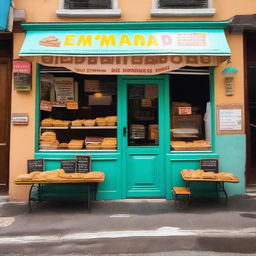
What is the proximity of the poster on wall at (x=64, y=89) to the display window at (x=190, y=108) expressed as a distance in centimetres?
227

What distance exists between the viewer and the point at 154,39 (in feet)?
18.4

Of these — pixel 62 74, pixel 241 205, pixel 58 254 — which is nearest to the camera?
pixel 58 254

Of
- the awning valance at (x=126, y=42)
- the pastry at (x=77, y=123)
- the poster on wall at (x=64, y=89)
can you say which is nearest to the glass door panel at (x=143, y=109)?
the awning valance at (x=126, y=42)

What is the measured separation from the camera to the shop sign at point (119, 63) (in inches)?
221

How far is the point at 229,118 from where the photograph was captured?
593 centimetres

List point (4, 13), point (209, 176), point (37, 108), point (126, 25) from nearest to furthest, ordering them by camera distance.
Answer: point (209, 176)
point (4, 13)
point (126, 25)
point (37, 108)

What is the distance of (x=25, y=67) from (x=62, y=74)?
2.60 feet

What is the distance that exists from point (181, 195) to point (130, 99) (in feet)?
7.66

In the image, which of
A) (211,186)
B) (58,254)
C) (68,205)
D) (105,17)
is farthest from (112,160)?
(105,17)

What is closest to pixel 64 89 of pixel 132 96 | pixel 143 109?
pixel 132 96

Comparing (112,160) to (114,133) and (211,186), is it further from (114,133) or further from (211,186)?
(211,186)

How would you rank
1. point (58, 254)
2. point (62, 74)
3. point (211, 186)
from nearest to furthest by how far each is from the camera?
point (58, 254), point (211, 186), point (62, 74)

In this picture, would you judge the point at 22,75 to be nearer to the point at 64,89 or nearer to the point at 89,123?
the point at 64,89

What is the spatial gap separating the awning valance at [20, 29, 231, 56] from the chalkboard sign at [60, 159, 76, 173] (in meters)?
2.17
